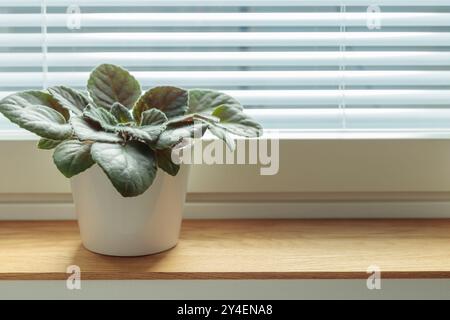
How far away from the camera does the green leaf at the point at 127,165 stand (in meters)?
0.49

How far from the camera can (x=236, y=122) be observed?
604 mm

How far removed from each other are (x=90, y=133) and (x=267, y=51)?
0.34 m

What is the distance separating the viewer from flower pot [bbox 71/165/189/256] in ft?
1.88

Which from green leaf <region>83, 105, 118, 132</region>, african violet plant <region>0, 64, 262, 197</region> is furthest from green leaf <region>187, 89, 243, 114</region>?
green leaf <region>83, 105, 118, 132</region>

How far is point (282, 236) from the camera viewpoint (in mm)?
682

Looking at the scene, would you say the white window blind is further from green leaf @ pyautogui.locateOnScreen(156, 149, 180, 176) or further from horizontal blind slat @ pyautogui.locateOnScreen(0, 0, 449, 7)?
green leaf @ pyautogui.locateOnScreen(156, 149, 180, 176)

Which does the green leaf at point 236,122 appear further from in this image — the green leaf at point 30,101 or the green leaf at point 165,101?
the green leaf at point 30,101

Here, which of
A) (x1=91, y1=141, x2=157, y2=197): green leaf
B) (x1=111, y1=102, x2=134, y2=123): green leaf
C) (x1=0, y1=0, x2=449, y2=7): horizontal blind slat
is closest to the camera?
(x1=91, y1=141, x2=157, y2=197): green leaf

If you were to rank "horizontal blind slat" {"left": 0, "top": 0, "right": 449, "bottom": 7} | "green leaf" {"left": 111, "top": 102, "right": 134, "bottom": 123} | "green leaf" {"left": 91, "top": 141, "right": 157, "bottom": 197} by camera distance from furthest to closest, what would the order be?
"horizontal blind slat" {"left": 0, "top": 0, "right": 449, "bottom": 7}, "green leaf" {"left": 111, "top": 102, "right": 134, "bottom": 123}, "green leaf" {"left": 91, "top": 141, "right": 157, "bottom": 197}

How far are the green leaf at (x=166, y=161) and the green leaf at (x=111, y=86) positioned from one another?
0.10m

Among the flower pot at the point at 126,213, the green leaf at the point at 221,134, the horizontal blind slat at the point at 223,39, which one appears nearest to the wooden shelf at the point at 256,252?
the flower pot at the point at 126,213

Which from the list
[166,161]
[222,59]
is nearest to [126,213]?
[166,161]

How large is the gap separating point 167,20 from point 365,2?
0.97ft
